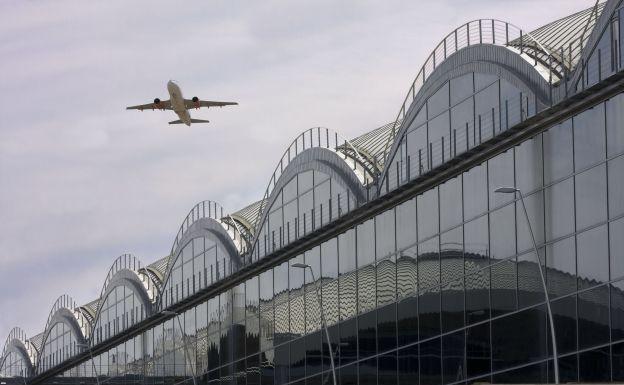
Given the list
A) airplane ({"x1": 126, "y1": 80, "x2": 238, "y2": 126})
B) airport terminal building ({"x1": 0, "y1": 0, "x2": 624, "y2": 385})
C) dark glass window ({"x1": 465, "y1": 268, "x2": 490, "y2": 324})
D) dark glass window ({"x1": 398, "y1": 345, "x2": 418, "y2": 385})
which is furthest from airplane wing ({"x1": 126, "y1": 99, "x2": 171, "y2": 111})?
dark glass window ({"x1": 465, "y1": 268, "x2": 490, "y2": 324})

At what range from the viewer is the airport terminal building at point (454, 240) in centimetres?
5578

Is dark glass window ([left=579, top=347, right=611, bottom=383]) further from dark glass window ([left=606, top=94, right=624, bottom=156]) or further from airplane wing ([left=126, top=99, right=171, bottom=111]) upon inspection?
airplane wing ([left=126, top=99, right=171, bottom=111])

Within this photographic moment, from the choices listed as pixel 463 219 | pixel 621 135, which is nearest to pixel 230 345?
pixel 463 219

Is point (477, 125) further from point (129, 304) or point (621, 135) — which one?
point (129, 304)

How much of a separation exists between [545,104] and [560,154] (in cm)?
231

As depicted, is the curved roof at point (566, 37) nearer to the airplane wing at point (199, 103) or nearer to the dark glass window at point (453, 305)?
the dark glass window at point (453, 305)

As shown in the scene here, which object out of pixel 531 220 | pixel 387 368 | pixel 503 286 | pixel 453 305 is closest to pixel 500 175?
pixel 531 220

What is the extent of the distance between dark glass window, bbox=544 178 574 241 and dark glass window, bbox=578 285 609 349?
280cm

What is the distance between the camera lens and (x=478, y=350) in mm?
62594

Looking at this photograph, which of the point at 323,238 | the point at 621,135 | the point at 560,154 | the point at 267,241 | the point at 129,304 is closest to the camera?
the point at 621,135

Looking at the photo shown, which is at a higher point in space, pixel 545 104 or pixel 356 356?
pixel 545 104

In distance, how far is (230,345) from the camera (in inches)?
3634

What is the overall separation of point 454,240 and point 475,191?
266cm

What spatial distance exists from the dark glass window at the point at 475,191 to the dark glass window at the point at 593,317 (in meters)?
8.55
